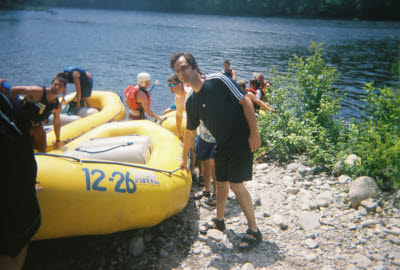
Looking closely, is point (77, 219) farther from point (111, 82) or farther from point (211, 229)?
point (111, 82)

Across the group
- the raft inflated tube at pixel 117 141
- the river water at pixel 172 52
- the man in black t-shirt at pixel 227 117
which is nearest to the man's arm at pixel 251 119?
the man in black t-shirt at pixel 227 117

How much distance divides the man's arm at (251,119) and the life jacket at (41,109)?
2988 mm

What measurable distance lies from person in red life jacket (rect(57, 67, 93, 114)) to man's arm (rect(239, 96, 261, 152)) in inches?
205

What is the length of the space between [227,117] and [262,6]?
53901mm

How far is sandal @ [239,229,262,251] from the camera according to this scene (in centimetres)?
305

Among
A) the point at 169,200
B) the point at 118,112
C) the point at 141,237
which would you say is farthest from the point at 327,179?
the point at 118,112

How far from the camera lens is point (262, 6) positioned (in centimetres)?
5156

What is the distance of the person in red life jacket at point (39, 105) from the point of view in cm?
430

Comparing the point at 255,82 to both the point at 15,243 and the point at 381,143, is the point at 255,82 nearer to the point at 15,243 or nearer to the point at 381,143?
the point at 381,143

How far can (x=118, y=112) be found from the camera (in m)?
7.07

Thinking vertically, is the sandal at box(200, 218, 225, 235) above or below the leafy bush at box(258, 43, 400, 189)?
below

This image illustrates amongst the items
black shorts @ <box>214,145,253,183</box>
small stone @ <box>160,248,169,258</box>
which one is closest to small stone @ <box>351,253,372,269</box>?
black shorts @ <box>214,145,253,183</box>

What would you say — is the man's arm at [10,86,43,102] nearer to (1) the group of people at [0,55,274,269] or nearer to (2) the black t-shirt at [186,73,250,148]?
(1) the group of people at [0,55,274,269]

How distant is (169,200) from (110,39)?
25.6 metres
